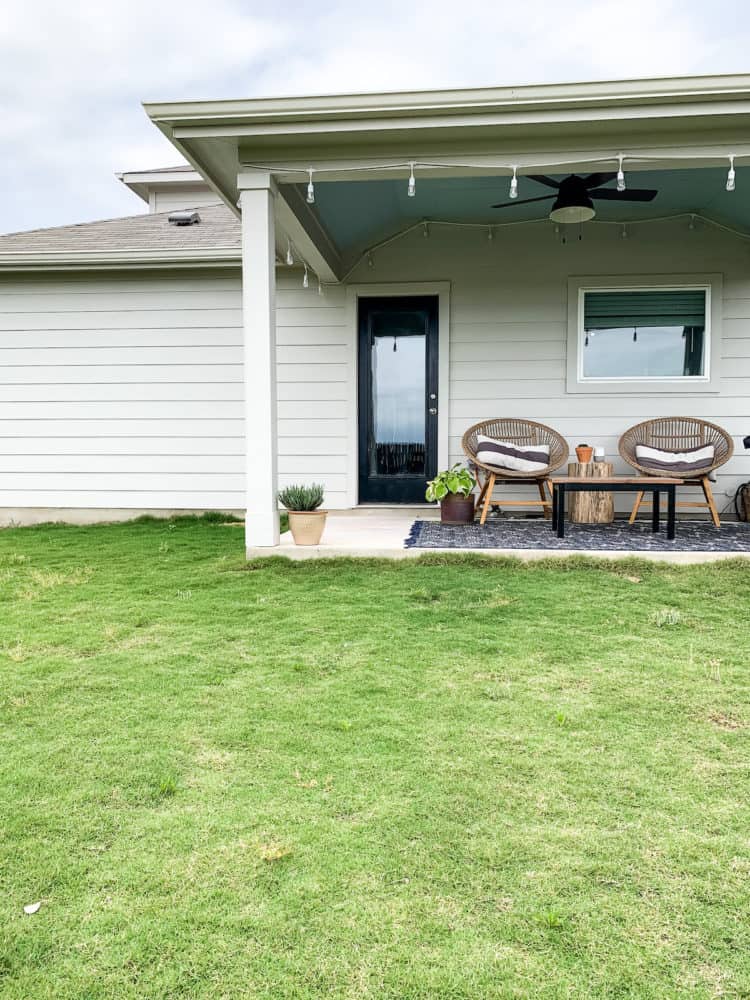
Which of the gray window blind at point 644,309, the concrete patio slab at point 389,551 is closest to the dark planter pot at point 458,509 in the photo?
the concrete patio slab at point 389,551

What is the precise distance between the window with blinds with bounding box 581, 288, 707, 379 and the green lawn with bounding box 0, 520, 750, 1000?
333cm

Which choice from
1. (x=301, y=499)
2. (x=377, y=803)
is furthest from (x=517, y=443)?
(x=377, y=803)

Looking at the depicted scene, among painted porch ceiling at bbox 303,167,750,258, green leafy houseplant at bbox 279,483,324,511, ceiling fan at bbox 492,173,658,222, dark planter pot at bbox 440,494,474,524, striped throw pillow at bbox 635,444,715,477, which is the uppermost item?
painted porch ceiling at bbox 303,167,750,258

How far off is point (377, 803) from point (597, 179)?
4154 mm

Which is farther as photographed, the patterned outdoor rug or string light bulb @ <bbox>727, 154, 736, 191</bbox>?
the patterned outdoor rug

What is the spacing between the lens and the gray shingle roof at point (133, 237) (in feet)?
20.4

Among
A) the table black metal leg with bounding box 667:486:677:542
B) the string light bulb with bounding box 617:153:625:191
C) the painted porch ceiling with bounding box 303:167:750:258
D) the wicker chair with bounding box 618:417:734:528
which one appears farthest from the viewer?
the wicker chair with bounding box 618:417:734:528

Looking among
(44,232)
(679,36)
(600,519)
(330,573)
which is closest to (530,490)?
(600,519)

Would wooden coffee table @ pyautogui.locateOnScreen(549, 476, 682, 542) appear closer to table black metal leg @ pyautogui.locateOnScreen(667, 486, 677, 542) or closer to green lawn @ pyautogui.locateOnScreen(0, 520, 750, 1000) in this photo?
table black metal leg @ pyautogui.locateOnScreen(667, 486, 677, 542)

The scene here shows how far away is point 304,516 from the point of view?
4.20m

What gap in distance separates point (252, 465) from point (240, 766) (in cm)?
254

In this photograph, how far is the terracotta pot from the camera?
4.20 m

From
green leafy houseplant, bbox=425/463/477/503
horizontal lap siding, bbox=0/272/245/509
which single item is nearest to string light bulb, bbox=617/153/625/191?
green leafy houseplant, bbox=425/463/477/503

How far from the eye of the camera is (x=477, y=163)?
386 cm
